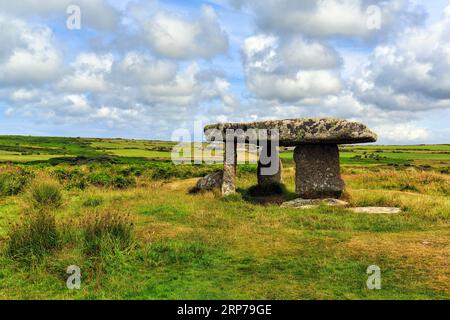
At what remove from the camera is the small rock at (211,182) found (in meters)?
18.0

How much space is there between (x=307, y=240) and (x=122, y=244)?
4325 millimetres

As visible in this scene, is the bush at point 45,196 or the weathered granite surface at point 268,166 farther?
the weathered granite surface at point 268,166

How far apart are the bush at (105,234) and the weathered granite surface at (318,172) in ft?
28.8

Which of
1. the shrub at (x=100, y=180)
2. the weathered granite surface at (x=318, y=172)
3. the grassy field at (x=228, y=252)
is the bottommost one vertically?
the grassy field at (x=228, y=252)

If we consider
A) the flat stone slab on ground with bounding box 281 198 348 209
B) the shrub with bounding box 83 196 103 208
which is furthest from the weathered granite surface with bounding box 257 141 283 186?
the shrub with bounding box 83 196 103 208

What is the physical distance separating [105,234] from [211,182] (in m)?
9.93

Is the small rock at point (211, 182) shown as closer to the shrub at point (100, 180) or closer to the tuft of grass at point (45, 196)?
the shrub at point (100, 180)

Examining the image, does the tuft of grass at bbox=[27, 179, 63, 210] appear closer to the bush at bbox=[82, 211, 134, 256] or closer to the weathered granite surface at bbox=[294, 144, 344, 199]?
the bush at bbox=[82, 211, 134, 256]

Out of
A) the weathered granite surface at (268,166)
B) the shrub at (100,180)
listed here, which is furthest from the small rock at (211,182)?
the shrub at (100,180)

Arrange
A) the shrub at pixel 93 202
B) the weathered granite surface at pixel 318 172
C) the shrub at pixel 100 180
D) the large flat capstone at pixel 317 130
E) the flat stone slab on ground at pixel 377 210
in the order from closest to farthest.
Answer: the flat stone slab on ground at pixel 377 210
the large flat capstone at pixel 317 130
the shrub at pixel 93 202
the weathered granite surface at pixel 318 172
the shrub at pixel 100 180

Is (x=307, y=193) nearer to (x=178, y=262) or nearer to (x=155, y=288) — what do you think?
(x=178, y=262)

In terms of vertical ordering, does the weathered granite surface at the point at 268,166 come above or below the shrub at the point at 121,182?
above

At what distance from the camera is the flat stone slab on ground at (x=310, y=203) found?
46.8 feet

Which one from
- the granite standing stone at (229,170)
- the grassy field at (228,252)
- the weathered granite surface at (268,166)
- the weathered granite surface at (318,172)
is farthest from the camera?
the weathered granite surface at (268,166)
